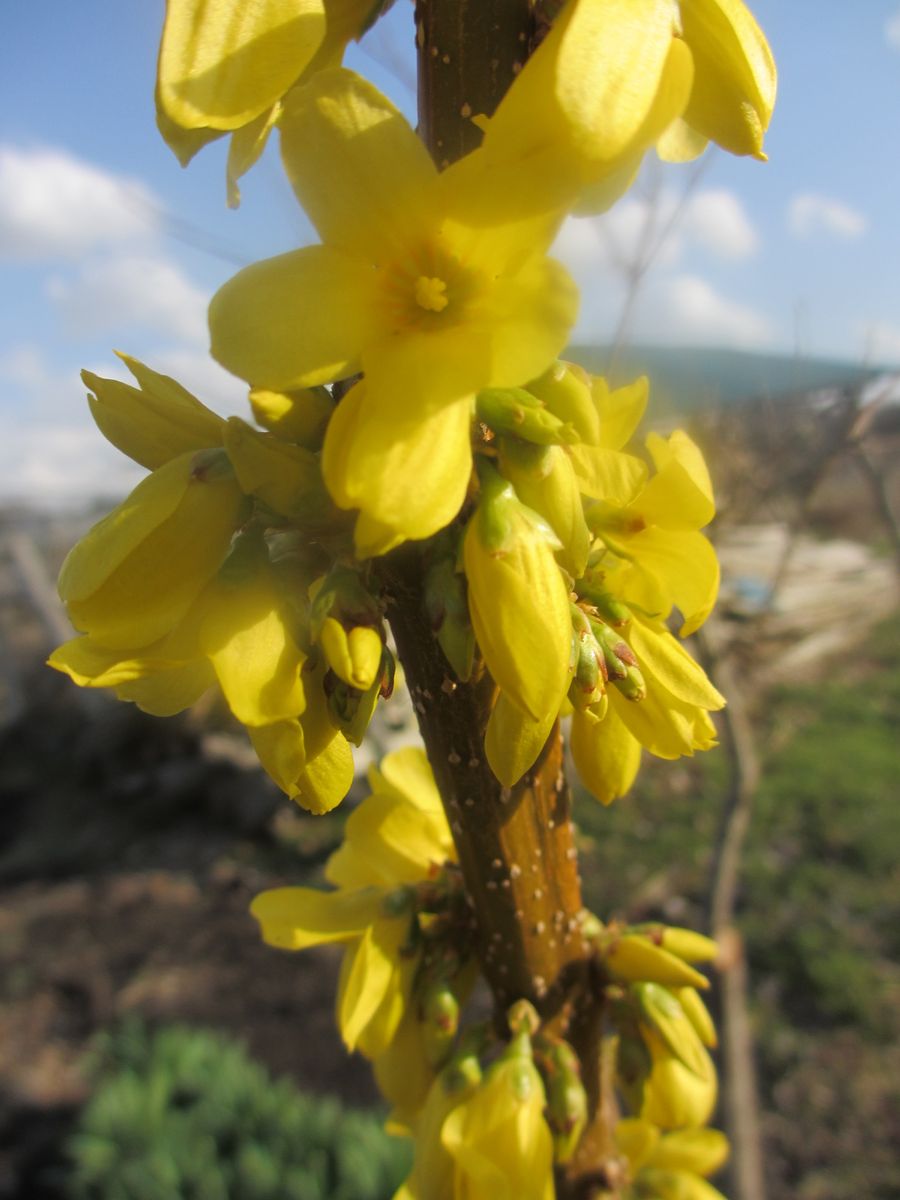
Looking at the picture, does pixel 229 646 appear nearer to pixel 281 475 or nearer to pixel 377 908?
pixel 281 475

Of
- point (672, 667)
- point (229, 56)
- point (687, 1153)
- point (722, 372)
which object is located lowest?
point (687, 1153)

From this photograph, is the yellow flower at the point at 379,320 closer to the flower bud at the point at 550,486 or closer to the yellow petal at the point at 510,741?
the flower bud at the point at 550,486

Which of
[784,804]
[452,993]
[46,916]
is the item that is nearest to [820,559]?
[784,804]

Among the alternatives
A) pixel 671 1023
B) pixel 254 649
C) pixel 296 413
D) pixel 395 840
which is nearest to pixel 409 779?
pixel 395 840

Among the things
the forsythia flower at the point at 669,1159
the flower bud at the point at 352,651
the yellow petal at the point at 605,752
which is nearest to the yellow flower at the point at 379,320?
the flower bud at the point at 352,651

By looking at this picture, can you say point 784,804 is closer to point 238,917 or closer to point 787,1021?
point 787,1021

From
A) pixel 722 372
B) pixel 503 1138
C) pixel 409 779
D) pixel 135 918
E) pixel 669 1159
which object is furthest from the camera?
pixel 135 918
